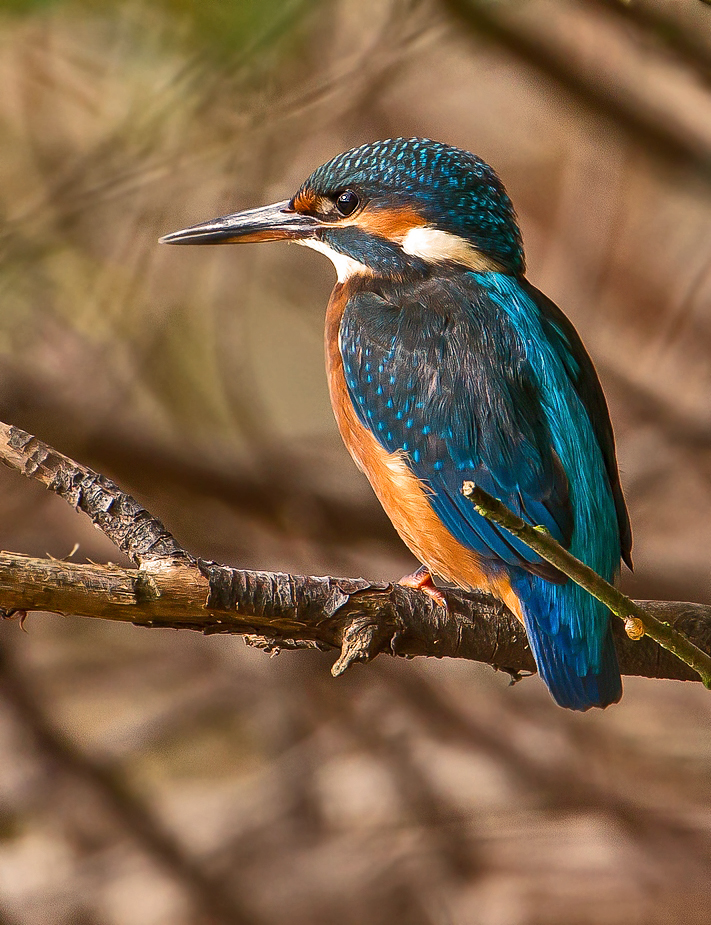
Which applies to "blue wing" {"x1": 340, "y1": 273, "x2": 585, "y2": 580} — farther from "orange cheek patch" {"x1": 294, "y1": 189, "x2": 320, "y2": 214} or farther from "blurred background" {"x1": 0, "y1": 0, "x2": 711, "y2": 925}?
"blurred background" {"x1": 0, "y1": 0, "x2": 711, "y2": 925}

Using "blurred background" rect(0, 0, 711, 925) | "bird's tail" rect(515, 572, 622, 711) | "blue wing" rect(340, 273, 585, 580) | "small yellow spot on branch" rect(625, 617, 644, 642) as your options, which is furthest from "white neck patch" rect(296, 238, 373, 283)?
"small yellow spot on branch" rect(625, 617, 644, 642)

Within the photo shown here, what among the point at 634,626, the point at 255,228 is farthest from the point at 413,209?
the point at 634,626

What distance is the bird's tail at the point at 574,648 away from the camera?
1357 mm

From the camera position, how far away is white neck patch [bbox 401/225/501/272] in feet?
5.40

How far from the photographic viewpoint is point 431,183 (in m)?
1.64

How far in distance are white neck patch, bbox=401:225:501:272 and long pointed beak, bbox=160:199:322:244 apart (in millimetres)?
171

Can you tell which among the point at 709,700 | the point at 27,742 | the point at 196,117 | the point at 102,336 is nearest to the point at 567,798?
the point at 709,700

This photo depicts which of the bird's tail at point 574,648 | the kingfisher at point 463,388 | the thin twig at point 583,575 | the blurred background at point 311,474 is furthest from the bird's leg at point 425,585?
the blurred background at point 311,474

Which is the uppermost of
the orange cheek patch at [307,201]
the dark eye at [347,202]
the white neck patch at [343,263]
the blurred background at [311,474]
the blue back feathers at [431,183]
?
the blue back feathers at [431,183]

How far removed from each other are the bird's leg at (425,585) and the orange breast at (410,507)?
23 mm

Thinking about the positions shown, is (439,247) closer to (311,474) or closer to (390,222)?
(390,222)

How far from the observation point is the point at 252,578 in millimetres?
1207

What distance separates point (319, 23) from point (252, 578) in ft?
6.05

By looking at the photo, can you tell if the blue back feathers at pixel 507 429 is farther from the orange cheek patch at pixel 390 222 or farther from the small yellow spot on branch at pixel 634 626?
the small yellow spot on branch at pixel 634 626
